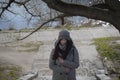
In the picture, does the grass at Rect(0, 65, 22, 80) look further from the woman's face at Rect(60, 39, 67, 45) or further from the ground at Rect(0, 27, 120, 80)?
the woman's face at Rect(60, 39, 67, 45)

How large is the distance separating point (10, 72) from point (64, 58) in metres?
4.62

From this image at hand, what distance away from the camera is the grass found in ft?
35.9

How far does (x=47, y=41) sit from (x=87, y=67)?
14.0 ft

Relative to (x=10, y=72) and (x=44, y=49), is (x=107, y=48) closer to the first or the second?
(x=44, y=49)

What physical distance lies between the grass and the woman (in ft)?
12.8

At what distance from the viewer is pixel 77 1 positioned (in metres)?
11.3

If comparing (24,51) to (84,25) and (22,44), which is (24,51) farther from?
(84,25)

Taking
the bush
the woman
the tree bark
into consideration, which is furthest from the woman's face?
the bush

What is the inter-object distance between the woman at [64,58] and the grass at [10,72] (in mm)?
3911

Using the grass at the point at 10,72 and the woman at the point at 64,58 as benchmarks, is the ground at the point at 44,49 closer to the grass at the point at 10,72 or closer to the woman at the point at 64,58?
the grass at the point at 10,72

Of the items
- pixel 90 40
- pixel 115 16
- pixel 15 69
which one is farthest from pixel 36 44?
pixel 115 16

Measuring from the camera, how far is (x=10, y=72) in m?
11.4

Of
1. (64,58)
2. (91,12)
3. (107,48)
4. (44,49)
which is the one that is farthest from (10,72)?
(64,58)

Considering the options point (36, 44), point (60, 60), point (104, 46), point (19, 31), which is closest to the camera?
point (60, 60)
